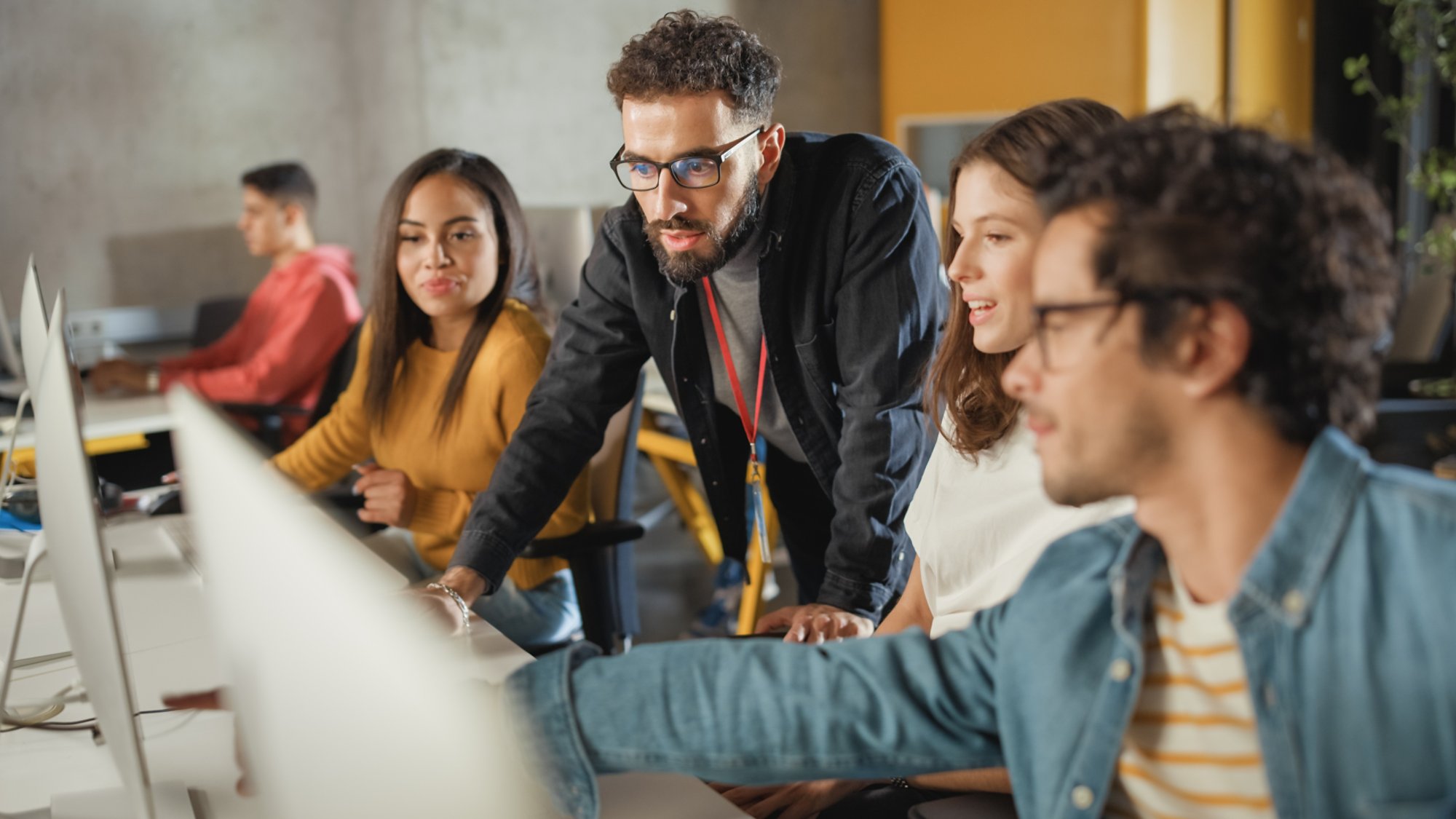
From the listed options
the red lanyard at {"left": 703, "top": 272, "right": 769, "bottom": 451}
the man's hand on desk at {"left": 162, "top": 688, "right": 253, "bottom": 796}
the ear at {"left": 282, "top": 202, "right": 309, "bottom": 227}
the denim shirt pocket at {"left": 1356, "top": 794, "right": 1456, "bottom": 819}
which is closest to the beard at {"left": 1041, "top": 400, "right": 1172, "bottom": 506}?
the denim shirt pocket at {"left": 1356, "top": 794, "right": 1456, "bottom": 819}

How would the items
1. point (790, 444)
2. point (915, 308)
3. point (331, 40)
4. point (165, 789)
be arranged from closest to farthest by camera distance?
point (165, 789) < point (915, 308) < point (790, 444) < point (331, 40)

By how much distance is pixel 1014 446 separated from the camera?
1400 mm

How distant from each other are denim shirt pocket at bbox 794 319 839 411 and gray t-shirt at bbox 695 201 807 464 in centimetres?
7

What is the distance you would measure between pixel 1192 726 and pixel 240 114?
5560 millimetres

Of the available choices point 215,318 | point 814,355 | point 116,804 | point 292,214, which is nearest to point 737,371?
point 814,355

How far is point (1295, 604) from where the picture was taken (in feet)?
2.50

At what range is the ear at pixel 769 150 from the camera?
181 cm

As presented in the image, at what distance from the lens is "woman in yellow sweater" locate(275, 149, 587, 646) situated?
2.12 metres

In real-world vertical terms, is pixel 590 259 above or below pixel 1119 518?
above

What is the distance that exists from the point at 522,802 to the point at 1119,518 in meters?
0.52

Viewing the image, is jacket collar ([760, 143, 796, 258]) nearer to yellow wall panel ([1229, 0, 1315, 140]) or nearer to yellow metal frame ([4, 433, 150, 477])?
yellow metal frame ([4, 433, 150, 477])

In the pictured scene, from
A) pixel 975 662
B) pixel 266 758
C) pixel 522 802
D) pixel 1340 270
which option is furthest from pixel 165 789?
pixel 1340 270

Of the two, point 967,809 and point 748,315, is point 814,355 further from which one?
point 967,809

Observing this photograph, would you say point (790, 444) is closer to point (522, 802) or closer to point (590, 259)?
point (590, 259)
